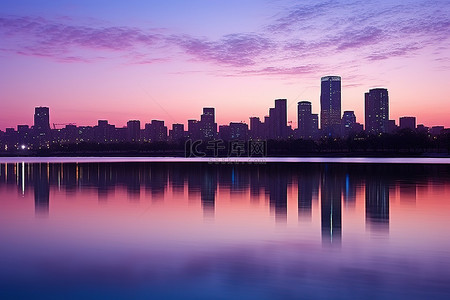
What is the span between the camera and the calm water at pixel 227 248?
9.88 meters

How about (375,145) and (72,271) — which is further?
(375,145)

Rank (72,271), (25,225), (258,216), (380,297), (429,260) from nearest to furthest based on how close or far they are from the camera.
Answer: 1. (380,297)
2. (72,271)
3. (429,260)
4. (25,225)
5. (258,216)

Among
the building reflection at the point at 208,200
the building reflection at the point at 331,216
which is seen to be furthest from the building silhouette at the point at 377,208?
the building reflection at the point at 208,200

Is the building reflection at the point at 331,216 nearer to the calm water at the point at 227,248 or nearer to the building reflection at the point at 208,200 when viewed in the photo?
the calm water at the point at 227,248

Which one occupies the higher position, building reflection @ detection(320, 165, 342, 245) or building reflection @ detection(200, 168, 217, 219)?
building reflection @ detection(320, 165, 342, 245)

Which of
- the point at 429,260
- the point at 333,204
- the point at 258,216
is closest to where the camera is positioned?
the point at 429,260

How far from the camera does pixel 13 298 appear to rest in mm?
9289

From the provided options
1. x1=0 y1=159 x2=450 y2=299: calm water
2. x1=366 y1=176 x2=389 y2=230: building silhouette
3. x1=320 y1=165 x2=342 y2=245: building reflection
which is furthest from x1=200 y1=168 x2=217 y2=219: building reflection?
x1=366 y1=176 x2=389 y2=230: building silhouette

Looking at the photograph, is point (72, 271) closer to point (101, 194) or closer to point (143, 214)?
point (143, 214)

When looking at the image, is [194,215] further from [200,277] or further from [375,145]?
[375,145]

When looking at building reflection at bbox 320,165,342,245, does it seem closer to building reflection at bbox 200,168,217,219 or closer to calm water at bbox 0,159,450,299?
calm water at bbox 0,159,450,299

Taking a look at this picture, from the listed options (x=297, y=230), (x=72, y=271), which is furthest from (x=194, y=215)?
(x=72, y=271)

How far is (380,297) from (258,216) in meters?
11.1

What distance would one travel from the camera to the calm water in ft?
32.4
